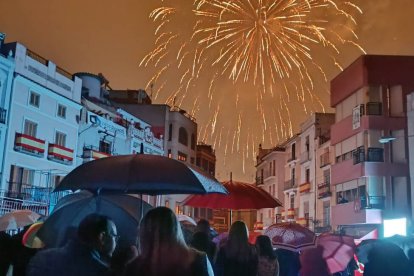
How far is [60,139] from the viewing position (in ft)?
104

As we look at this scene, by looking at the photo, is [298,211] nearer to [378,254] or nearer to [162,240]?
[378,254]

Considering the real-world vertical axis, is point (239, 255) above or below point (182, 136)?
below

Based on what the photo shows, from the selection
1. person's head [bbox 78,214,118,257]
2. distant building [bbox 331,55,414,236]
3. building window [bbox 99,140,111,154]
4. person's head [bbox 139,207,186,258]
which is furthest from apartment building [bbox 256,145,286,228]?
person's head [bbox 139,207,186,258]

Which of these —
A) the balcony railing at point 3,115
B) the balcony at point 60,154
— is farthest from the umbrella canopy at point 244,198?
the balcony at point 60,154

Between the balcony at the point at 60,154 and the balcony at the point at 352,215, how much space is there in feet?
58.3

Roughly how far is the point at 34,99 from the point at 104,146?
8.59 m

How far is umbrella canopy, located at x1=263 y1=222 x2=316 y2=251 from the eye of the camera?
9.47m

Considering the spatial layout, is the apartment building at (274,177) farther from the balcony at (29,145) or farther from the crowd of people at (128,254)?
the crowd of people at (128,254)

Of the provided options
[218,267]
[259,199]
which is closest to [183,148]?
[259,199]

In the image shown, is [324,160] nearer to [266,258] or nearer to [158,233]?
[266,258]

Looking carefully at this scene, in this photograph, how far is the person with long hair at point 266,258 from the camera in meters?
7.03

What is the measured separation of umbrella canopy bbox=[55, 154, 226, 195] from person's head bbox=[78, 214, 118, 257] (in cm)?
170

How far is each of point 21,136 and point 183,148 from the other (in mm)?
27690

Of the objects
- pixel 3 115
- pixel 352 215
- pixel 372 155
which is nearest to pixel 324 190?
pixel 352 215
